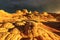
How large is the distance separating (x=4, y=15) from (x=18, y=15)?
43.9 inches

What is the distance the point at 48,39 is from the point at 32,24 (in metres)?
1.51

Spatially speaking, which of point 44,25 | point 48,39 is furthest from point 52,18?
point 48,39

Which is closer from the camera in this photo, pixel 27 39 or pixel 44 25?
pixel 27 39

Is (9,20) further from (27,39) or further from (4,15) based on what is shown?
(27,39)

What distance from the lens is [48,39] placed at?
29.2 meters

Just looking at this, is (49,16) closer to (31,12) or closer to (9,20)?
(31,12)

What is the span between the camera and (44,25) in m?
31.5

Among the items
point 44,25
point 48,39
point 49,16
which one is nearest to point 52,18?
point 49,16

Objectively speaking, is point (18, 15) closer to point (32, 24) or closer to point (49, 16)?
point (49, 16)

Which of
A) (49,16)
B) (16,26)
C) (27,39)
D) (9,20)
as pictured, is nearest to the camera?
(27,39)

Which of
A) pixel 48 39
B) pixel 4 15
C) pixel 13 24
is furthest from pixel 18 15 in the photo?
pixel 48 39

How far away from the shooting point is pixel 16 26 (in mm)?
30781

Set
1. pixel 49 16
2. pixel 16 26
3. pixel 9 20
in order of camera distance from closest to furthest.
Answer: pixel 16 26 < pixel 9 20 < pixel 49 16

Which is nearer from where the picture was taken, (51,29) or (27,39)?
(27,39)
